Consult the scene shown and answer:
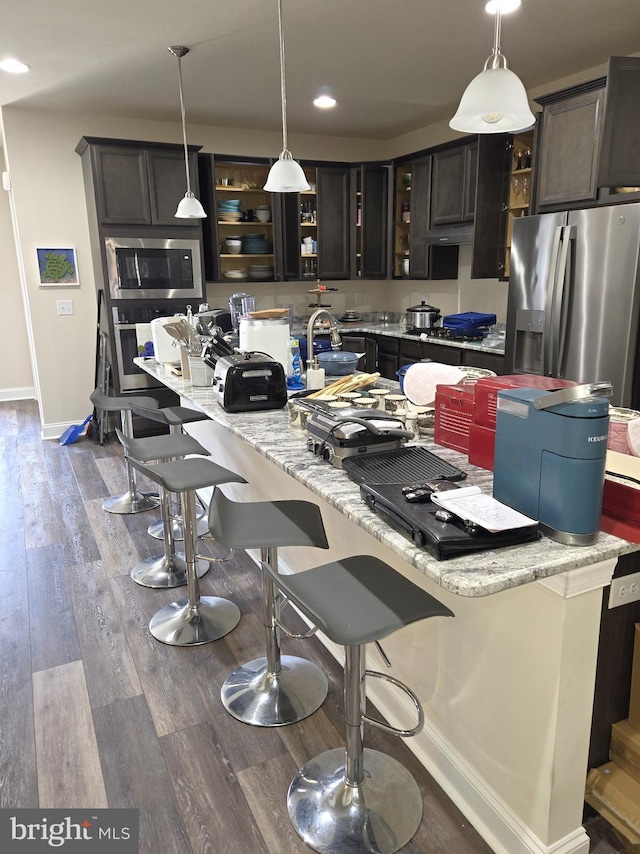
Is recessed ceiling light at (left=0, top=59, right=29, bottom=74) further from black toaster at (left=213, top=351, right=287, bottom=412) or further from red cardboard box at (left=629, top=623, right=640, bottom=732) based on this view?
red cardboard box at (left=629, top=623, right=640, bottom=732)

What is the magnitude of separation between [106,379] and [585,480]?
489 cm

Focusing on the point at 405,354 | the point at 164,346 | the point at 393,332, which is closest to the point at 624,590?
the point at 164,346

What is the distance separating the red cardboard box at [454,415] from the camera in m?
1.83

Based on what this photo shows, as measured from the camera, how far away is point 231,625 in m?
2.61

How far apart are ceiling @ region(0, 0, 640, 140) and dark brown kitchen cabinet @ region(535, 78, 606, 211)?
362 millimetres

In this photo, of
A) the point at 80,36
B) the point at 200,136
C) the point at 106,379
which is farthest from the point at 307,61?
the point at 106,379

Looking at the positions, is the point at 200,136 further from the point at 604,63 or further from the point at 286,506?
the point at 286,506

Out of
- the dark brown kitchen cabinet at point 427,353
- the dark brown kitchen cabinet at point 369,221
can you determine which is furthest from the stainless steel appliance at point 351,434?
the dark brown kitchen cabinet at point 369,221

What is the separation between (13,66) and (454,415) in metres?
4.06

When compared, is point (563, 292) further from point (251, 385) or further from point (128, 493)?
point (128, 493)

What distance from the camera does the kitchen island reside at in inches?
48.9

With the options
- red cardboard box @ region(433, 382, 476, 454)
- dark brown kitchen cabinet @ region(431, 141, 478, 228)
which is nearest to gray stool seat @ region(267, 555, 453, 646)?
red cardboard box @ region(433, 382, 476, 454)

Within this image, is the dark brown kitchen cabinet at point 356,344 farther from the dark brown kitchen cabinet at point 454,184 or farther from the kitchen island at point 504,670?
the kitchen island at point 504,670

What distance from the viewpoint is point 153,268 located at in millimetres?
5250
